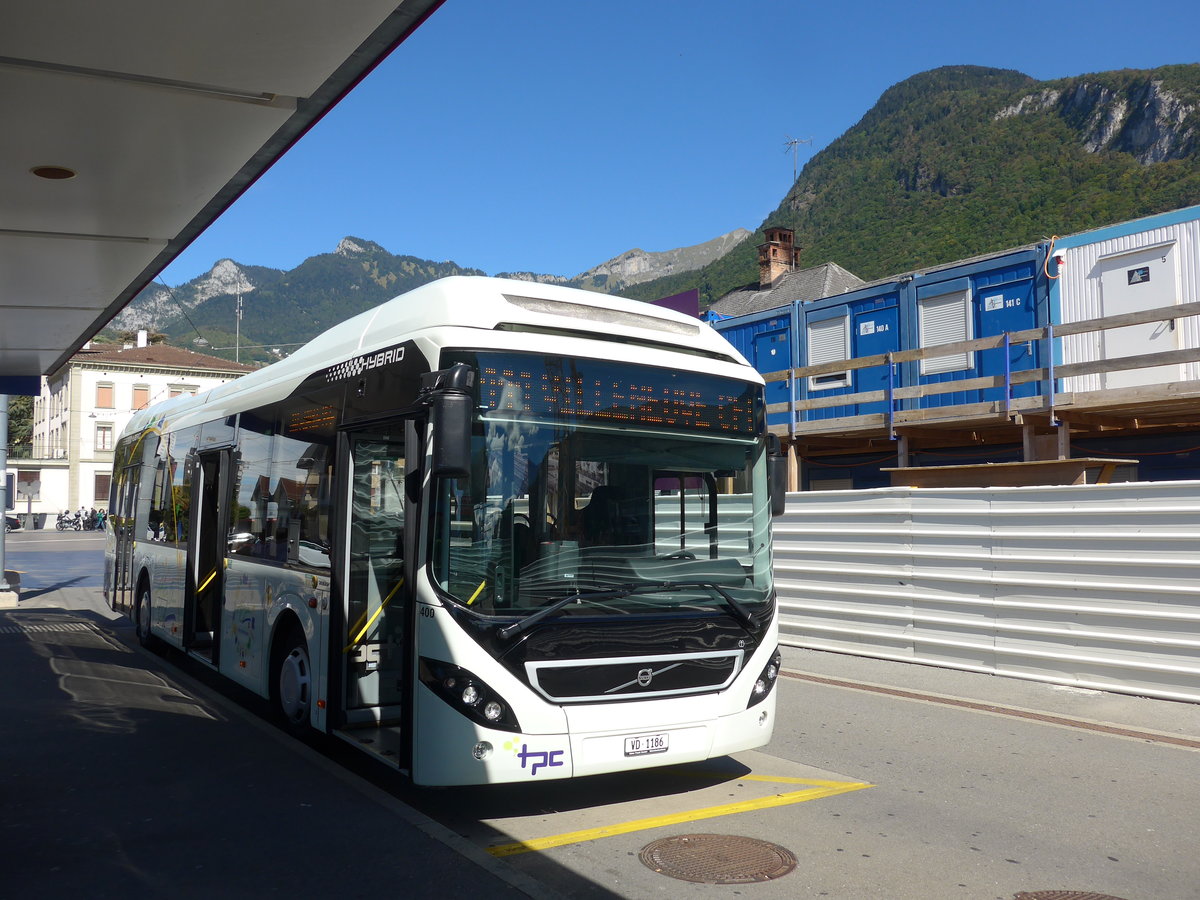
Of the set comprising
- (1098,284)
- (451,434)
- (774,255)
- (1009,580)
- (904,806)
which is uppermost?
(774,255)

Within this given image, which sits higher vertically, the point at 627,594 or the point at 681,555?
the point at 681,555

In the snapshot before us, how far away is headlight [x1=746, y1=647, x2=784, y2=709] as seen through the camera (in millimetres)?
6567

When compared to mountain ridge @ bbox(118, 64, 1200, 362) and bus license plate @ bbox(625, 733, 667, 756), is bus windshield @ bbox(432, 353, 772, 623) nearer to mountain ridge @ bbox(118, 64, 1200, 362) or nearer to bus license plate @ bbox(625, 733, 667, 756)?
bus license plate @ bbox(625, 733, 667, 756)

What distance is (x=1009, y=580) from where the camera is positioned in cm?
1051

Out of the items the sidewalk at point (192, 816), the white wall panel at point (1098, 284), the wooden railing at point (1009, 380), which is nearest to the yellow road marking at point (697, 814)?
the sidewalk at point (192, 816)

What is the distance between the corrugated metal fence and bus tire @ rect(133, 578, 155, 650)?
803 cm

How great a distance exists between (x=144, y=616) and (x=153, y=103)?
9.13 meters

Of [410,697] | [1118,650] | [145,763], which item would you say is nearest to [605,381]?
[410,697]

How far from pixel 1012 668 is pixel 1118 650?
3.70 feet

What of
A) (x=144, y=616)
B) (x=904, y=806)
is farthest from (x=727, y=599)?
(x=144, y=616)

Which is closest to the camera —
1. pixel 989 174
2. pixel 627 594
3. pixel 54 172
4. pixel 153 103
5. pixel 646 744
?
pixel 153 103

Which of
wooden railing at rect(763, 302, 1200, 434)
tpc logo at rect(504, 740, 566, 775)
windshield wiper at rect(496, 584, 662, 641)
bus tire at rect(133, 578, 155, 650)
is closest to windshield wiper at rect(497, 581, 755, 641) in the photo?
windshield wiper at rect(496, 584, 662, 641)

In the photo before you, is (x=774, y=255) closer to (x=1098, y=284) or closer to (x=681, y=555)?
(x=1098, y=284)

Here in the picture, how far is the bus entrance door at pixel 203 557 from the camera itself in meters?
10.6
